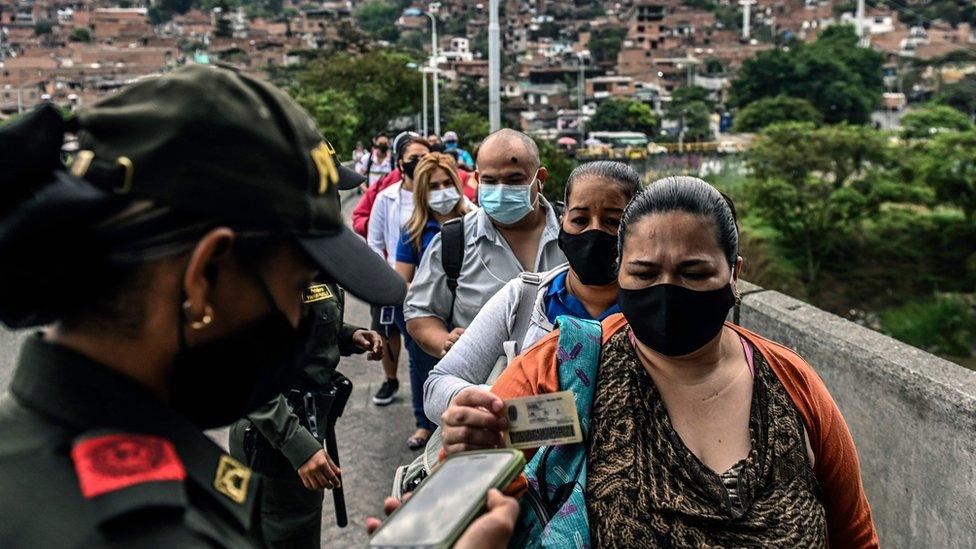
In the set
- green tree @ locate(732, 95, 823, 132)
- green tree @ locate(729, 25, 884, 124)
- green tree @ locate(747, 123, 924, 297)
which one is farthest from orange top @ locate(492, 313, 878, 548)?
green tree @ locate(729, 25, 884, 124)

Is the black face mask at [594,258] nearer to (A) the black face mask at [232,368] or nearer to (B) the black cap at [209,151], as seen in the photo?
(A) the black face mask at [232,368]

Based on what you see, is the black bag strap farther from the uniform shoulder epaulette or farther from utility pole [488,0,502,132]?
utility pole [488,0,502,132]

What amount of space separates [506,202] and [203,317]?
2.75m

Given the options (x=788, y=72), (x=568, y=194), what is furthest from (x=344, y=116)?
(x=788, y=72)

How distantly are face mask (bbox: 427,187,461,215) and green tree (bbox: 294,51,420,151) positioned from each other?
149 feet

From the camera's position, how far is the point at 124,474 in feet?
3.62

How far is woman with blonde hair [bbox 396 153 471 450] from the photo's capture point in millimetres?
5086

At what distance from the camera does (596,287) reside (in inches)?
119

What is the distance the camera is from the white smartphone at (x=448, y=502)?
132 centimetres

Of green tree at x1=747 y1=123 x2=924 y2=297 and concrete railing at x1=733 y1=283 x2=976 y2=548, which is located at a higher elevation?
concrete railing at x1=733 y1=283 x2=976 y2=548

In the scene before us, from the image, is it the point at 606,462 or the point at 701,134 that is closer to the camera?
the point at 606,462

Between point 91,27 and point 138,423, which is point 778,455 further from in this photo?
point 91,27

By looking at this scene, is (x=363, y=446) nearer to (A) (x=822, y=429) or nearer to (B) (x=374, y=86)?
(A) (x=822, y=429)

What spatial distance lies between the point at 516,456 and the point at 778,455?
0.81 m
